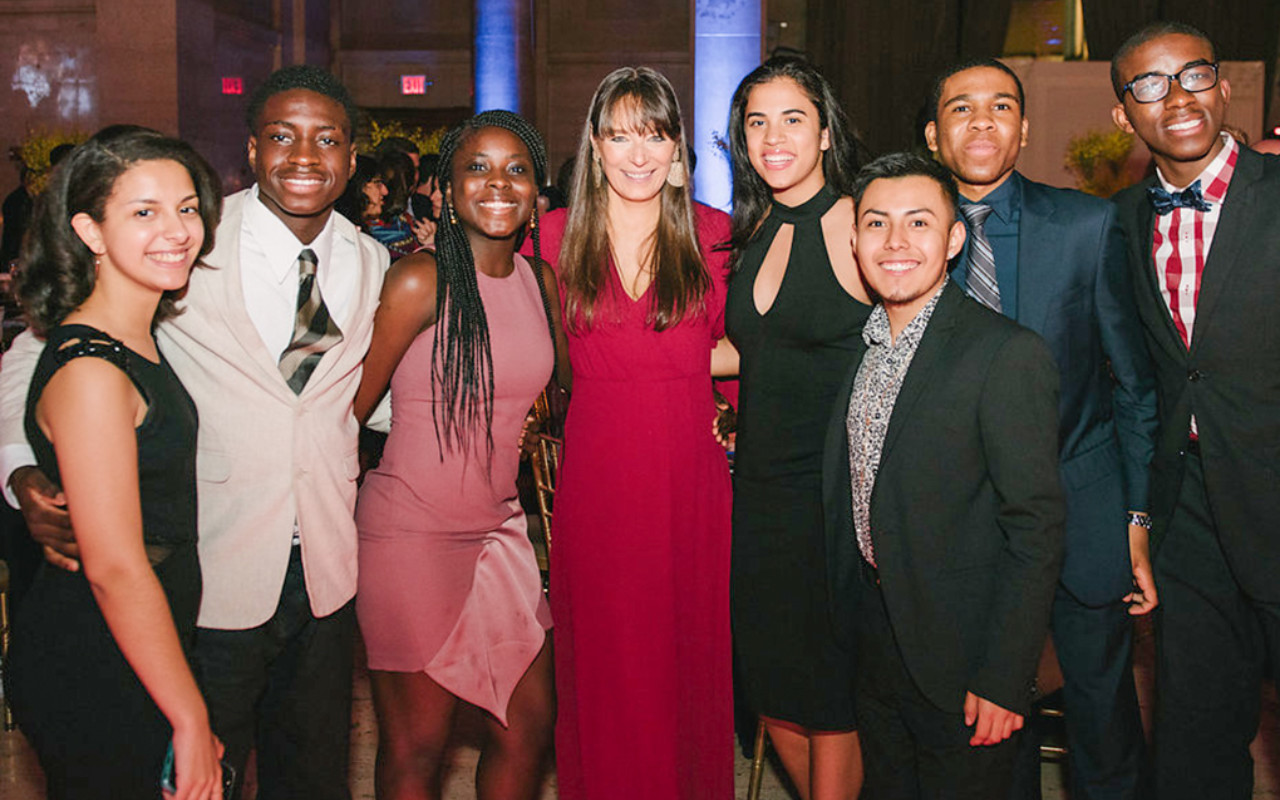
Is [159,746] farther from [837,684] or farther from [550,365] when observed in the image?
[837,684]

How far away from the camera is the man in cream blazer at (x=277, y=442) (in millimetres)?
1855

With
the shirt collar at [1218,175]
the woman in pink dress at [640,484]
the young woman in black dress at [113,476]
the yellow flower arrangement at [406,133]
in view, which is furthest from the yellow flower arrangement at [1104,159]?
the young woman in black dress at [113,476]

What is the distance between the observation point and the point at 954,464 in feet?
6.00

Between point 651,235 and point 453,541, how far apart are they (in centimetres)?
90

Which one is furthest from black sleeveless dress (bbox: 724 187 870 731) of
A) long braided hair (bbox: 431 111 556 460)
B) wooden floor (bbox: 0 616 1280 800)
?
wooden floor (bbox: 0 616 1280 800)

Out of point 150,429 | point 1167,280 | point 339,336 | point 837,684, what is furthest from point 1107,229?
point 150,429

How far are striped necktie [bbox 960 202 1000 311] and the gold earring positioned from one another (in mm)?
667

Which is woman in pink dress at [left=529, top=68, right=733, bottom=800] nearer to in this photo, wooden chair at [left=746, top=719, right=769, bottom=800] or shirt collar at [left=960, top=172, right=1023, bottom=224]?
wooden chair at [left=746, top=719, right=769, bottom=800]

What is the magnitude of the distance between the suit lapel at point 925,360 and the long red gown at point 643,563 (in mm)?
656

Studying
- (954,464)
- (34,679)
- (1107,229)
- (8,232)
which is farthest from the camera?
(8,232)

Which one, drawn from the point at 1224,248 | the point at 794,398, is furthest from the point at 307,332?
the point at 1224,248

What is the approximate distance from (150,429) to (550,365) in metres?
0.90

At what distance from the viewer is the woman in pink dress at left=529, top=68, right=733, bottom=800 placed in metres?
2.41

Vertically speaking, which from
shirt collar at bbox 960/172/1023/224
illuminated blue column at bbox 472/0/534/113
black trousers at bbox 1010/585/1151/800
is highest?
illuminated blue column at bbox 472/0/534/113
